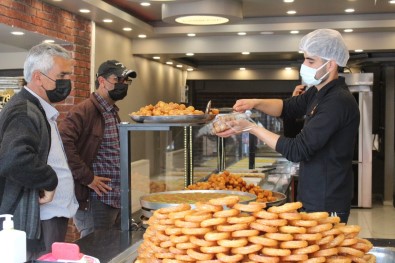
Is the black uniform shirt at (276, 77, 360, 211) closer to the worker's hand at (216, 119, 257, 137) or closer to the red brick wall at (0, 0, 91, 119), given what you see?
the worker's hand at (216, 119, 257, 137)

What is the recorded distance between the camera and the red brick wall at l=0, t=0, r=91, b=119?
204 inches

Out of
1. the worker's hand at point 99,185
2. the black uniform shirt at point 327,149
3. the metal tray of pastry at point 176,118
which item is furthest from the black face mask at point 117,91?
the black uniform shirt at point 327,149

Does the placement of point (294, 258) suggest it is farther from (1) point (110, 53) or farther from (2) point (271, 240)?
(1) point (110, 53)

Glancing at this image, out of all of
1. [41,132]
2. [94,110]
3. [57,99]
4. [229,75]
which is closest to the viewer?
[41,132]

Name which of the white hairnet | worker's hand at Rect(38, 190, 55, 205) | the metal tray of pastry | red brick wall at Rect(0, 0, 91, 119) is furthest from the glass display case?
red brick wall at Rect(0, 0, 91, 119)

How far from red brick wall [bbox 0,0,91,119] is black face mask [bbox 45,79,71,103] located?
217 cm

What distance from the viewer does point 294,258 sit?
1.58m

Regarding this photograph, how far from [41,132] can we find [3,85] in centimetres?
370

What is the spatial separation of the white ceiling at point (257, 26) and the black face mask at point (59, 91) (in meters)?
2.98

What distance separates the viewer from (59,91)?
312cm

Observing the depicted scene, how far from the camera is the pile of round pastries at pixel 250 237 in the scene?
1595mm

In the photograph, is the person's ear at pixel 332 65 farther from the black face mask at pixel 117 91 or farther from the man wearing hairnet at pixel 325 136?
the black face mask at pixel 117 91

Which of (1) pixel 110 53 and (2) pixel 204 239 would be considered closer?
(2) pixel 204 239

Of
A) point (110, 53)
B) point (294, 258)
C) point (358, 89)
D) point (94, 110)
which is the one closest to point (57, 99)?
point (94, 110)
